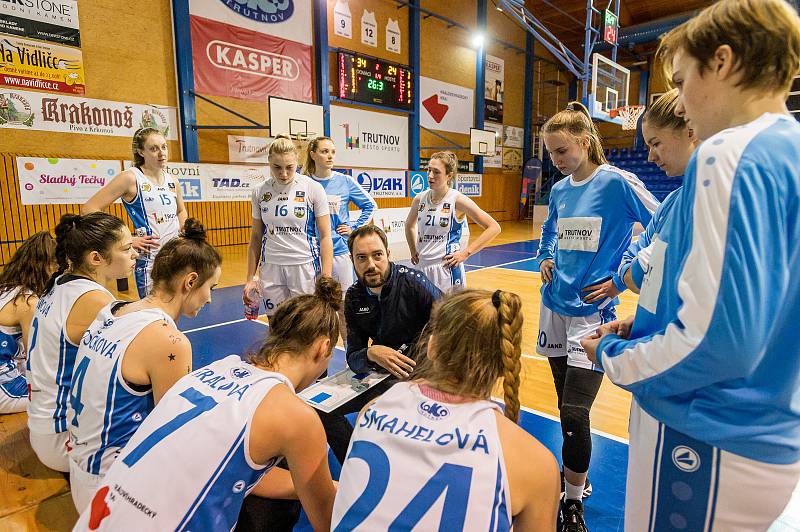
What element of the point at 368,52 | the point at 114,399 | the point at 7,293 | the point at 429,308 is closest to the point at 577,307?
the point at 429,308

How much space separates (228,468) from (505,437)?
674mm

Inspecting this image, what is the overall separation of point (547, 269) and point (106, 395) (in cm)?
201

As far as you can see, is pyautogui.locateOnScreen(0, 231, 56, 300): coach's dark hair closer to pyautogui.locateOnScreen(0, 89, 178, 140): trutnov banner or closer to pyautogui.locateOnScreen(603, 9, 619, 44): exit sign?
pyautogui.locateOnScreen(0, 89, 178, 140): trutnov banner

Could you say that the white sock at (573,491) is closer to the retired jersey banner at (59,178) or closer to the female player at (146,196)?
the female player at (146,196)

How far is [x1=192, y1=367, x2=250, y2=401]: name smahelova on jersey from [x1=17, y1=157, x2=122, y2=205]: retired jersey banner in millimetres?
8812

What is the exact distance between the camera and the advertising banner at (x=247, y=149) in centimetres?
1056

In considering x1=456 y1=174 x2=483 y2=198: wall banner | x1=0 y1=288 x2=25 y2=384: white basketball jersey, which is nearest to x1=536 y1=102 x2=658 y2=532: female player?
x1=0 y1=288 x2=25 y2=384: white basketball jersey

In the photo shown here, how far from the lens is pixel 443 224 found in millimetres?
4090

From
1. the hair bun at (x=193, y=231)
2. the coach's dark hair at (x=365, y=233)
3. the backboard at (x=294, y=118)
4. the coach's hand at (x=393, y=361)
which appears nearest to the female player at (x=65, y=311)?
the hair bun at (x=193, y=231)

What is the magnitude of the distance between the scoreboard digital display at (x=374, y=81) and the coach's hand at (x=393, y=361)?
11.0 meters

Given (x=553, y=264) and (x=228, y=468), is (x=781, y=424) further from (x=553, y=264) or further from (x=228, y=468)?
(x=553, y=264)

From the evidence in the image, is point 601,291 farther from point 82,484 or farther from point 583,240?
point 82,484

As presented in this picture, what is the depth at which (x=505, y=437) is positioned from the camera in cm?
102

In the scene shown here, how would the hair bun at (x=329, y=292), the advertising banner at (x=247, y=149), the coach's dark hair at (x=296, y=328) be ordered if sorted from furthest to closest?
1. the advertising banner at (x=247, y=149)
2. the hair bun at (x=329, y=292)
3. the coach's dark hair at (x=296, y=328)
